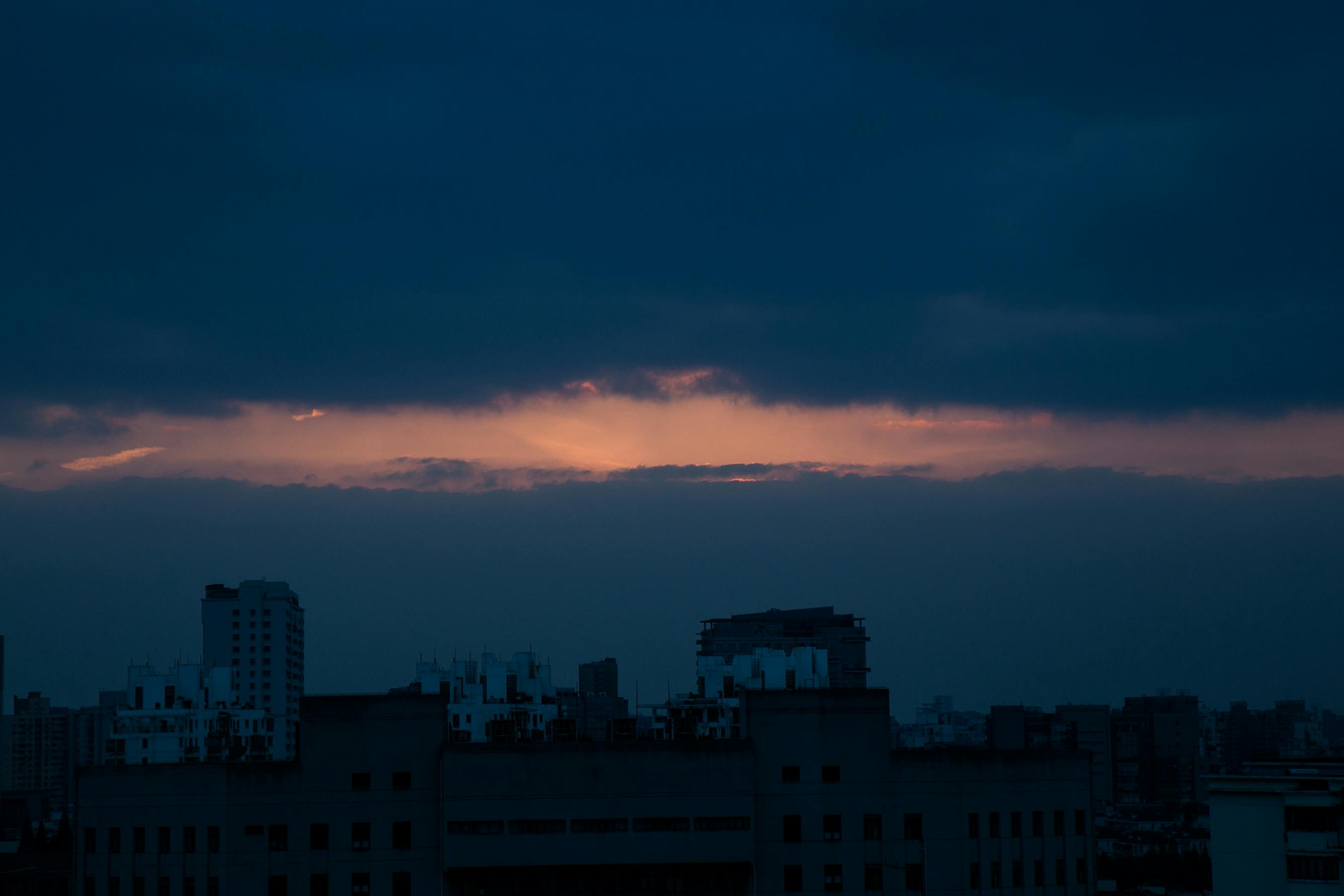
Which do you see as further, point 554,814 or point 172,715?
point 172,715

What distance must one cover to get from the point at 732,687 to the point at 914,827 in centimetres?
2837

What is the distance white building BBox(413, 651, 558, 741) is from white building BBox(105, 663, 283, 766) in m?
15.2

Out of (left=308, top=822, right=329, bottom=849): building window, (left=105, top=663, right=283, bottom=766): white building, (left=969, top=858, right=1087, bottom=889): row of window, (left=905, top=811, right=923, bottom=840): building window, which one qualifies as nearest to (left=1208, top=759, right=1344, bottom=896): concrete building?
(left=969, top=858, right=1087, bottom=889): row of window

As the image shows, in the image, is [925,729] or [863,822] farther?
[925,729]

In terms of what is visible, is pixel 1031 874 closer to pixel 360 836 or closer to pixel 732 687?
pixel 732 687

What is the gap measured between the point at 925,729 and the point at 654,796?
130 m

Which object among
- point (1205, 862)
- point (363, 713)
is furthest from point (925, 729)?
point (363, 713)

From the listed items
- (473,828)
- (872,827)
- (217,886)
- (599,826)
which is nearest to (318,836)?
(217,886)

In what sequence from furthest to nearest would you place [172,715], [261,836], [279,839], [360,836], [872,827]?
[172,715]
[872,827]
[360,836]
[279,839]
[261,836]

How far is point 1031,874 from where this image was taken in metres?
79.6

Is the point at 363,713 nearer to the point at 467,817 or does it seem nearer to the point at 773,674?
the point at 467,817

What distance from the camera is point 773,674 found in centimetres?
9738

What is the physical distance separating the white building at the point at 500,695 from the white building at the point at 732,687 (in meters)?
13.7

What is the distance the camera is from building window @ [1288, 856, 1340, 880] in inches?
2618
